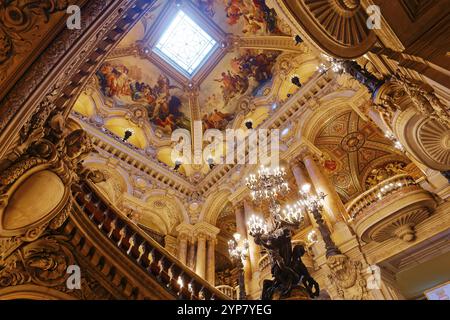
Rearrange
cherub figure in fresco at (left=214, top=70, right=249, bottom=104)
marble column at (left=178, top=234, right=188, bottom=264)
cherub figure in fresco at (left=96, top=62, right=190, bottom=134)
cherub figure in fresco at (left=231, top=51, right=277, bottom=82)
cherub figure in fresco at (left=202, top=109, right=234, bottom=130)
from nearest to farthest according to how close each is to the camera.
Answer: marble column at (left=178, top=234, right=188, bottom=264) → cherub figure in fresco at (left=96, top=62, right=190, bottom=134) → cherub figure in fresco at (left=231, top=51, right=277, bottom=82) → cherub figure in fresco at (left=214, top=70, right=249, bottom=104) → cherub figure in fresco at (left=202, top=109, right=234, bottom=130)

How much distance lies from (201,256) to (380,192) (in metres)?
7.22

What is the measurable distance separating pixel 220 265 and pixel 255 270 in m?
6.96

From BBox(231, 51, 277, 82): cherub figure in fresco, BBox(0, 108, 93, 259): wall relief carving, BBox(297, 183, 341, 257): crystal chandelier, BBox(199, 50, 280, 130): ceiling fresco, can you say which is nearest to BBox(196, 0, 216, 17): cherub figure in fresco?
BBox(199, 50, 280, 130): ceiling fresco

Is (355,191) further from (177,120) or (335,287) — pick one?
(177,120)

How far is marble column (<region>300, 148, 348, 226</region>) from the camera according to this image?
27.2 ft

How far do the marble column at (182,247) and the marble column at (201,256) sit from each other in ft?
1.80

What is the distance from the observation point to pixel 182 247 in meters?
12.4

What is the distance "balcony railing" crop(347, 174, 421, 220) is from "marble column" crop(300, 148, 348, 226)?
0.48m

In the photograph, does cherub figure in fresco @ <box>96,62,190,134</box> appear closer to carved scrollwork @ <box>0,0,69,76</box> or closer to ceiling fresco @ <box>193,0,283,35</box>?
ceiling fresco @ <box>193,0,283,35</box>

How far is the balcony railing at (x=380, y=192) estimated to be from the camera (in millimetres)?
7125

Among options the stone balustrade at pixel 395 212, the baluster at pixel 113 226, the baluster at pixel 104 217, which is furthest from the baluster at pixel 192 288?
the stone balustrade at pixel 395 212

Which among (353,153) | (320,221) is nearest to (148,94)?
(353,153)

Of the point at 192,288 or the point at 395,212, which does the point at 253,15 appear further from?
the point at 192,288
